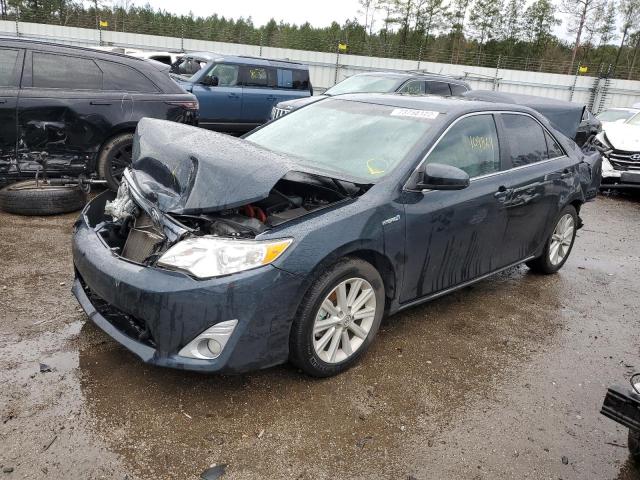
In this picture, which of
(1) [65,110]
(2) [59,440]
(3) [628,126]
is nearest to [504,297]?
(2) [59,440]

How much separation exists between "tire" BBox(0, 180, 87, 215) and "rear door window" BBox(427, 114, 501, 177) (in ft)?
13.4

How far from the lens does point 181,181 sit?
9.82 feet

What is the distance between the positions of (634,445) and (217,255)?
229cm

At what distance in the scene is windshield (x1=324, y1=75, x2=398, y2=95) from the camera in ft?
32.6

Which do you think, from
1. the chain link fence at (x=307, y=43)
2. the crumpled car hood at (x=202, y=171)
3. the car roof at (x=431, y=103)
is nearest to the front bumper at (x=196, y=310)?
the crumpled car hood at (x=202, y=171)

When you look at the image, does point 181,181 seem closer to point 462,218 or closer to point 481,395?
point 462,218

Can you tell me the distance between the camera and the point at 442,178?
3.20 metres

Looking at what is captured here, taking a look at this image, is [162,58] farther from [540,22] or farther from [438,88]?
[540,22]

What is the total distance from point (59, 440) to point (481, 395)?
7.52 feet

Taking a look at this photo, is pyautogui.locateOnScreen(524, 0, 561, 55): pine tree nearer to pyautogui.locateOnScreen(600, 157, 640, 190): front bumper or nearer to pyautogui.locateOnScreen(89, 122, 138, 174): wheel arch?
pyautogui.locateOnScreen(600, 157, 640, 190): front bumper

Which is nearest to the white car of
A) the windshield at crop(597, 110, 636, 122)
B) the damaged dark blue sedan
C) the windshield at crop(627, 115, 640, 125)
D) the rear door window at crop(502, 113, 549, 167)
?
the windshield at crop(627, 115, 640, 125)

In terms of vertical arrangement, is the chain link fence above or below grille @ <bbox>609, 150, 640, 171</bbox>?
above

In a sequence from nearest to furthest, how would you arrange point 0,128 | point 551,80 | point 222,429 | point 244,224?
1. point 222,429
2. point 244,224
3. point 0,128
4. point 551,80

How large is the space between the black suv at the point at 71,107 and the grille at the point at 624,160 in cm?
Answer: 824
